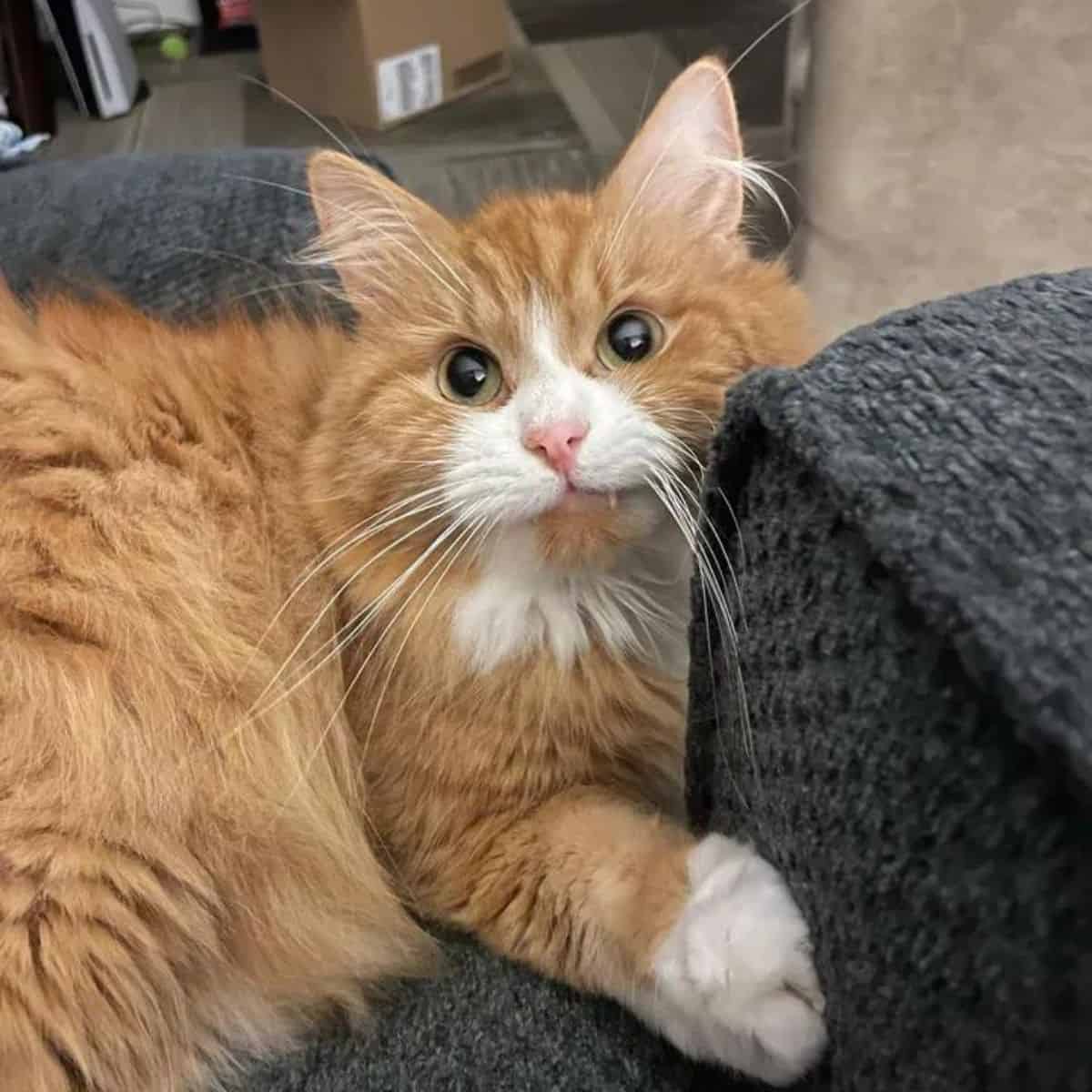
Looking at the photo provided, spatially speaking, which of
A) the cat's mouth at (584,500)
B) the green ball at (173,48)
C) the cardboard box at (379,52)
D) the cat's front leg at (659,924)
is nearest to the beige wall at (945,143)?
the cat's mouth at (584,500)

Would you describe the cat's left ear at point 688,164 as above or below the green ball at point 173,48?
above

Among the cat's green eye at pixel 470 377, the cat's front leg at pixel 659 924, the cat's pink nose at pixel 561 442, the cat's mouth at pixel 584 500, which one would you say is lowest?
the cat's front leg at pixel 659 924

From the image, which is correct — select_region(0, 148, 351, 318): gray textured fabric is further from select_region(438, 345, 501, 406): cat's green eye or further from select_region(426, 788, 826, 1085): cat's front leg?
select_region(426, 788, 826, 1085): cat's front leg

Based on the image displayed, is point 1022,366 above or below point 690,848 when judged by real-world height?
above

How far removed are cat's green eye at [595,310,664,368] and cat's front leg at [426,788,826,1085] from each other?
15.2 inches

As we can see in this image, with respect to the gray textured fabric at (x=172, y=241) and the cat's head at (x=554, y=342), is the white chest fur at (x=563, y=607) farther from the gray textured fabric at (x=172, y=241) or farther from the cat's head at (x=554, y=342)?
the gray textured fabric at (x=172, y=241)

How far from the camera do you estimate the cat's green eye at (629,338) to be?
3.33 ft

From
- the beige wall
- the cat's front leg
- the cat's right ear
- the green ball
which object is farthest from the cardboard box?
the cat's front leg

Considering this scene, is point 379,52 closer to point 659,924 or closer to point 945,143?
point 945,143

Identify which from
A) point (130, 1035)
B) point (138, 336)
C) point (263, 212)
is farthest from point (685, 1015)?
point (263, 212)

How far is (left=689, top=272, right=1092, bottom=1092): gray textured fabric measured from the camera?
0.48m

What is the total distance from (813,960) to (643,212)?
2.25ft

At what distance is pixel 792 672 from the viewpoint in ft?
2.22

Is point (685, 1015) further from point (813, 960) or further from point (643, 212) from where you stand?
point (643, 212)
